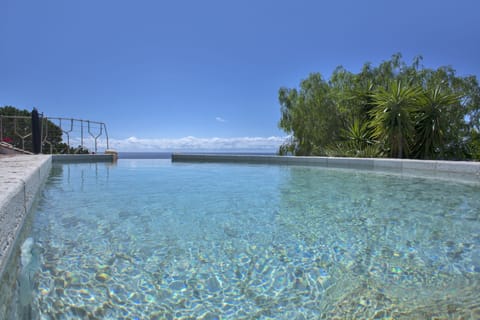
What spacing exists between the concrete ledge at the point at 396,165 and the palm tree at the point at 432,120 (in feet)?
7.74

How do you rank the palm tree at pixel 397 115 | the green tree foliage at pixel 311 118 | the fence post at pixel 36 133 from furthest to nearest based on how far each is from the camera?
1. the green tree foliage at pixel 311 118
2. the fence post at pixel 36 133
3. the palm tree at pixel 397 115

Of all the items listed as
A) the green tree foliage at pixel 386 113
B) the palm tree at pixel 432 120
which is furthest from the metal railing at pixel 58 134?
the palm tree at pixel 432 120

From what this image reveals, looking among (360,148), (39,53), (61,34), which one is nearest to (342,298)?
(360,148)

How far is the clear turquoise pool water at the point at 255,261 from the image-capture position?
1.28 m

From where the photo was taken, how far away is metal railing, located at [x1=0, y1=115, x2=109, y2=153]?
1066 centimetres

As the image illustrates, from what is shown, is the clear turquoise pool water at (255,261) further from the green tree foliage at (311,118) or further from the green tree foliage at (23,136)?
the green tree foliage at (23,136)

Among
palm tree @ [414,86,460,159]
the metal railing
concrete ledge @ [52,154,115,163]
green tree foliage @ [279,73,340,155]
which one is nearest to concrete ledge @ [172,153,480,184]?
green tree foliage @ [279,73,340,155]

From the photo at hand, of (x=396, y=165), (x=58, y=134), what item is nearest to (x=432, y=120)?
(x=396, y=165)

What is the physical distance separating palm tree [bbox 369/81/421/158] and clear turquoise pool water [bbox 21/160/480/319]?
20.1ft

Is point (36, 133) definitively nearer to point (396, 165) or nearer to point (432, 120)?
point (396, 165)

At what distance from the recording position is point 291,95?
13.7m

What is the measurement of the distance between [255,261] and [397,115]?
890 centimetres

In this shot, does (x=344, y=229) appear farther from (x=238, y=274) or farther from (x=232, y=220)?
(x=238, y=274)

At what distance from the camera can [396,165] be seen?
307 inches
